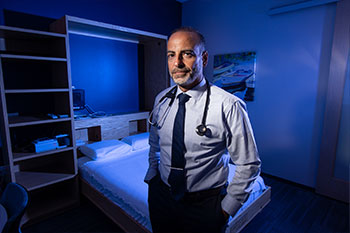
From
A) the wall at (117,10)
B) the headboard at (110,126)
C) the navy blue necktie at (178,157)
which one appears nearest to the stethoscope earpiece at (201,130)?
the navy blue necktie at (178,157)

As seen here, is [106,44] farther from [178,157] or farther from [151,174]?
[178,157]

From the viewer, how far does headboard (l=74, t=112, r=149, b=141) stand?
300 centimetres

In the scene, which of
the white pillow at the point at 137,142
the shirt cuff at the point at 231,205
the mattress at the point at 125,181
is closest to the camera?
the shirt cuff at the point at 231,205

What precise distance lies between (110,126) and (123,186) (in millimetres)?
1407

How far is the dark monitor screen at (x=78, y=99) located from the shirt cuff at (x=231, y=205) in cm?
243

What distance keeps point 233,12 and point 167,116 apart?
123 inches

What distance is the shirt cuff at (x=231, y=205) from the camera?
113cm

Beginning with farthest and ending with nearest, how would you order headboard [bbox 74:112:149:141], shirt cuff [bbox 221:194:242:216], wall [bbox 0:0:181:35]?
headboard [bbox 74:112:149:141] < wall [bbox 0:0:181:35] < shirt cuff [bbox 221:194:242:216]

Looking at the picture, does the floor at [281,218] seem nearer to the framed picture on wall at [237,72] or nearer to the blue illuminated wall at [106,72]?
the blue illuminated wall at [106,72]

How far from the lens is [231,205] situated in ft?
3.73

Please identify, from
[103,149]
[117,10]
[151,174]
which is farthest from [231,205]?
[117,10]

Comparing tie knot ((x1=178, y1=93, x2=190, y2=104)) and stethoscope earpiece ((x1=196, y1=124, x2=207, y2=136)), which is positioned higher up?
tie knot ((x1=178, y1=93, x2=190, y2=104))

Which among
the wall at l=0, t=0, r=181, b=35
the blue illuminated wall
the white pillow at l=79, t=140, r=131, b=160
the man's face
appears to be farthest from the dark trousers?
the wall at l=0, t=0, r=181, b=35

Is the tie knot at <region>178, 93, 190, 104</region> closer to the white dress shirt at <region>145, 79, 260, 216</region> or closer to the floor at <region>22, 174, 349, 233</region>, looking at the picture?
the white dress shirt at <region>145, 79, 260, 216</region>
